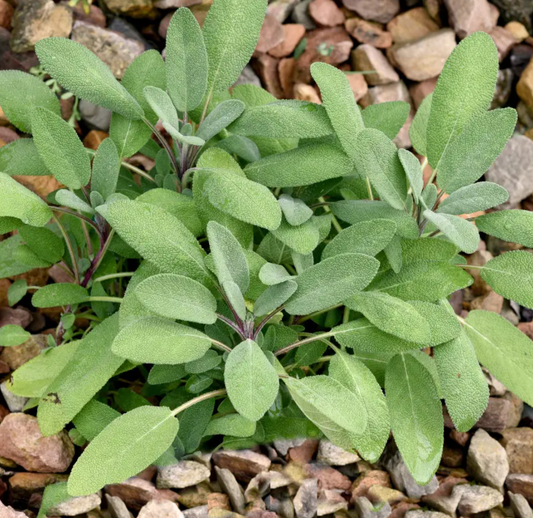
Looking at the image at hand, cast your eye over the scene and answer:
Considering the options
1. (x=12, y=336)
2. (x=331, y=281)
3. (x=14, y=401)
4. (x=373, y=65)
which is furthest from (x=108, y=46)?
(x=331, y=281)

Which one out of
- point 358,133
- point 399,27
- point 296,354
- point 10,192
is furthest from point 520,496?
point 399,27

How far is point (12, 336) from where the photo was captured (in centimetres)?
137

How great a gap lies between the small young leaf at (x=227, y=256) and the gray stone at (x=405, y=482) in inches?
21.7

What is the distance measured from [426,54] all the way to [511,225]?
3.29 ft

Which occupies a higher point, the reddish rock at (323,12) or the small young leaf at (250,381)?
the reddish rock at (323,12)

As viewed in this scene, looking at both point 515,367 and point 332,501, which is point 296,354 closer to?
point 332,501

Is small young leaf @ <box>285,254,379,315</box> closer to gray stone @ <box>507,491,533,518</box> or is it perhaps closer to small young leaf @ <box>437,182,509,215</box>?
small young leaf @ <box>437,182,509,215</box>

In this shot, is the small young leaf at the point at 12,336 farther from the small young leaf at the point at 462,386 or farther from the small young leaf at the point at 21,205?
the small young leaf at the point at 462,386

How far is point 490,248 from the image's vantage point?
6.41 ft

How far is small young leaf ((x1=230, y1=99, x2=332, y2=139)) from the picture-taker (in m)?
1.22

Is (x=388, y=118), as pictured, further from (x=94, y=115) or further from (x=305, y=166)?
(x=94, y=115)

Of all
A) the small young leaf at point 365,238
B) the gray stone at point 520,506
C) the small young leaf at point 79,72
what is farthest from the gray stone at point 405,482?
the small young leaf at point 79,72

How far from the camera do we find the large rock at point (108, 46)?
6.11 feet

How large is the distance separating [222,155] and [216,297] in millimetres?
273
